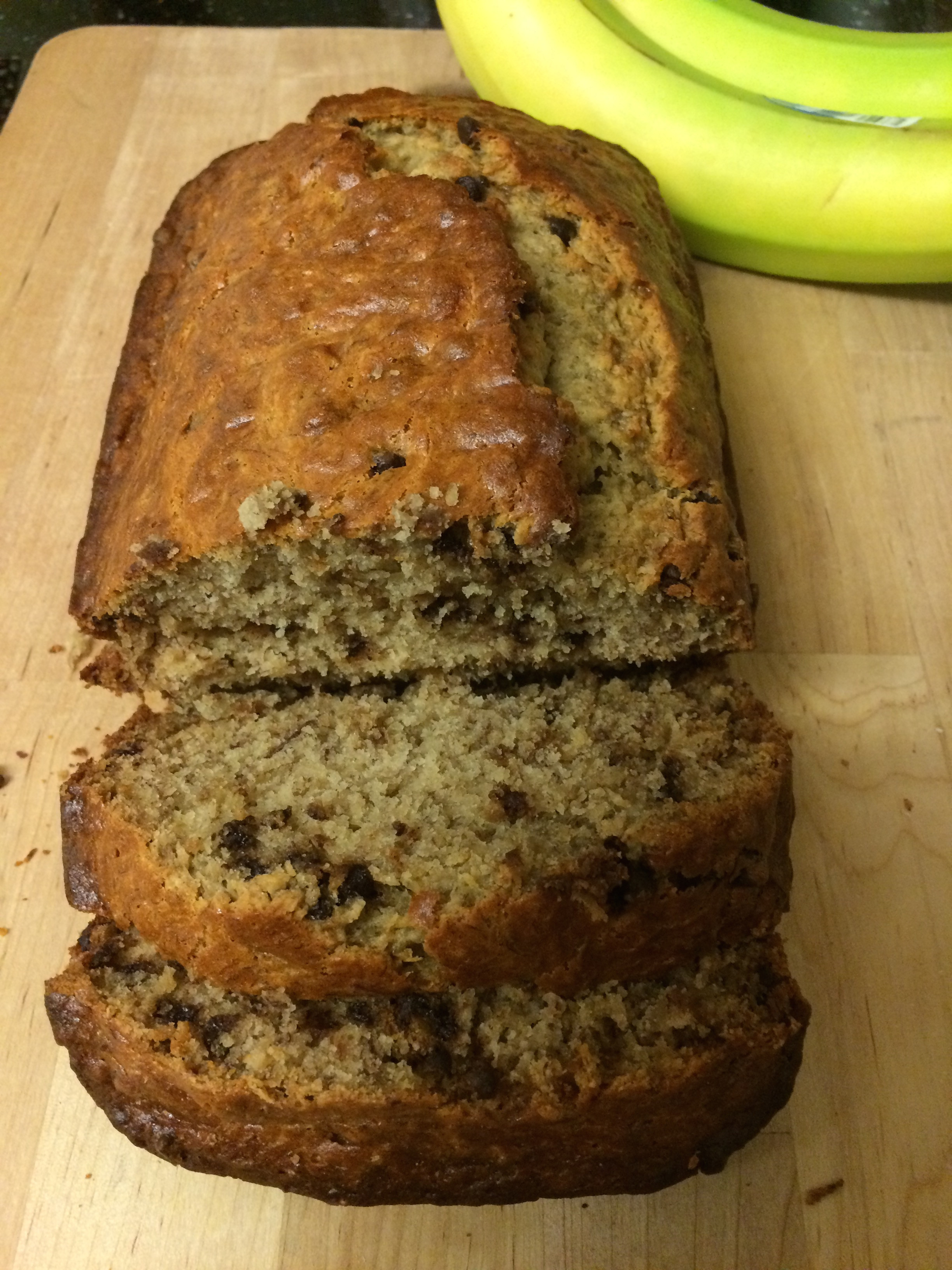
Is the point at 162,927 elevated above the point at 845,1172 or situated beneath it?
elevated above

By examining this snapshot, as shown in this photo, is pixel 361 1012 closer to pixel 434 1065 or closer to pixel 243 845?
pixel 434 1065

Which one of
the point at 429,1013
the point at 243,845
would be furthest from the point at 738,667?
the point at 243,845

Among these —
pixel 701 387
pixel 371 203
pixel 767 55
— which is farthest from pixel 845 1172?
pixel 767 55

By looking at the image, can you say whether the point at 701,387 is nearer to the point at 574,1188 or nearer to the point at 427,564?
the point at 427,564

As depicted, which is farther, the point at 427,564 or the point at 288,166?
the point at 288,166

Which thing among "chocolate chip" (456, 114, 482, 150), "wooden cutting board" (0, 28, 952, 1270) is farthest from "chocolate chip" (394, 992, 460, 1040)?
"chocolate chip" (456, 114, 482, 150)

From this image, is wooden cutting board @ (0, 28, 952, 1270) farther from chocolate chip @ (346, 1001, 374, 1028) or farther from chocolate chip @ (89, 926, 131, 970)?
chocolate chip @ (346, 1001, 374, 1028)
